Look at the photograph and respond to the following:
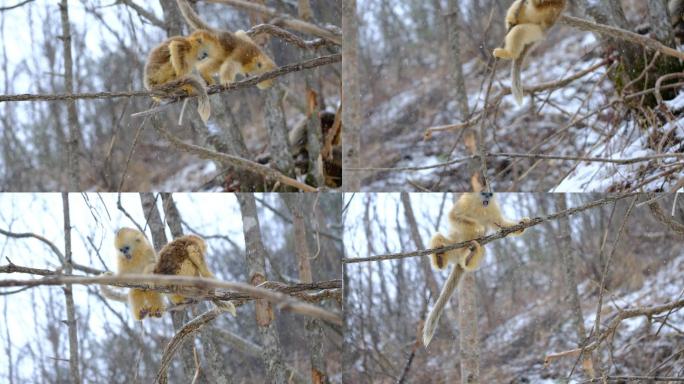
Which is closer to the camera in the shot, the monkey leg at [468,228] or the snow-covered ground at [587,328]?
the monkey leg at [468,228]

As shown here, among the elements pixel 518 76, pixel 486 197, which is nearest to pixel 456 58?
pixel 518 76

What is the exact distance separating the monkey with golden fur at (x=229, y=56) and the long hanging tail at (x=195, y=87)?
5cm

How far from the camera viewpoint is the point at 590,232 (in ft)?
9.43

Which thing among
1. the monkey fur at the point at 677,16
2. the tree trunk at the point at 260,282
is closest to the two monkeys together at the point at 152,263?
the tree trunk at the point at 260,282

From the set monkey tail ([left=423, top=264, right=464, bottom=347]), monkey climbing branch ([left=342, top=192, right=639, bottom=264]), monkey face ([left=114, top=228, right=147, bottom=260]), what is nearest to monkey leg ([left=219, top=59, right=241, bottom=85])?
monkey face ([left=114, top=228, right=147, bottom=260])

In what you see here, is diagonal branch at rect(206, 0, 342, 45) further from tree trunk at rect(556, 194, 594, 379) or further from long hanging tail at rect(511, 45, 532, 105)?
tree trunk at rect(556, 194, 594, 379)

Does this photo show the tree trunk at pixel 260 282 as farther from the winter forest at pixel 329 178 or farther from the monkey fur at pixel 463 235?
the monkey fur at pixel 463 235

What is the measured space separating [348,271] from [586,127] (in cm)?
104

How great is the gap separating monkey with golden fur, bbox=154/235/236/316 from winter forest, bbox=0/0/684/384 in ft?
0.05

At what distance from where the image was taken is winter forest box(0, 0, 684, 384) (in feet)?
8.39

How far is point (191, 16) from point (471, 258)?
135 centimetres

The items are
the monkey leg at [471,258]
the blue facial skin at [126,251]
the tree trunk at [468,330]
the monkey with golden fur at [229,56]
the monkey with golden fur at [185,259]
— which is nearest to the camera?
the monkey with golden fur at [185,259]

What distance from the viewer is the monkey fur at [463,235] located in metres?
2.62

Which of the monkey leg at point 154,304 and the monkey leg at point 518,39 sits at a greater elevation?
the monkey leg at point 518,39
